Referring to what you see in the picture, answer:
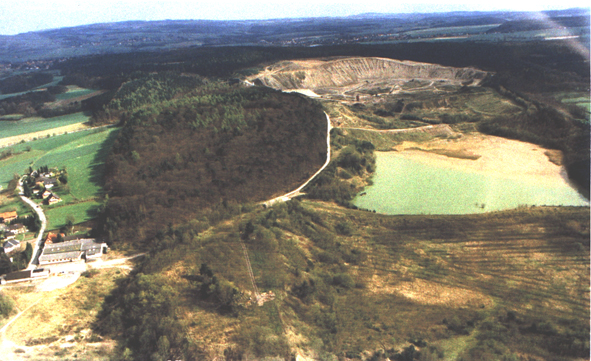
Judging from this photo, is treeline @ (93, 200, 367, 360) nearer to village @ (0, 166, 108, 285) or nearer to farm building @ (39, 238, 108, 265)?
farm building @ (39, 238, 108, 265)

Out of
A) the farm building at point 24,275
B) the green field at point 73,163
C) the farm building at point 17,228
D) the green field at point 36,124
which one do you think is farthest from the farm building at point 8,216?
the green field at point 36,124

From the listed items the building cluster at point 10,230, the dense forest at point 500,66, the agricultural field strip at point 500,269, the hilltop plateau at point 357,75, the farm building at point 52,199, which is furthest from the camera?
the hilltop plateau at point 357,75

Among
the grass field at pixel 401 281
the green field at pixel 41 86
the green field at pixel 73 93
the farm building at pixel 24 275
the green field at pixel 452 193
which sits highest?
the green field at pixel 41 86

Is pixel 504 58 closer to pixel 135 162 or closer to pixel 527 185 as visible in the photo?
pixel 527 185

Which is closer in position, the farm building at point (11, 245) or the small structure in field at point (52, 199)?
the farm building at point (11, 245)

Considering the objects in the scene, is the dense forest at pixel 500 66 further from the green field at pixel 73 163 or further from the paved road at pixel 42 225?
the paved road at pixel 42 225

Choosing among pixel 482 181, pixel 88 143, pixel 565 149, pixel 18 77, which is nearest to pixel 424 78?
pixel 565 149

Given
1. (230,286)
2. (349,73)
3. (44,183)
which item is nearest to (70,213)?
(44,183)

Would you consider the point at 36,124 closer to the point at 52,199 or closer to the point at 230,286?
the point at 52,199
